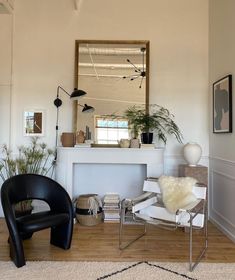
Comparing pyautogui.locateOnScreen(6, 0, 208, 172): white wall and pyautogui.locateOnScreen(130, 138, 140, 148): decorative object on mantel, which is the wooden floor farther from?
pyautogui.locateOnScreen(6, 0, 208, 172): white wall

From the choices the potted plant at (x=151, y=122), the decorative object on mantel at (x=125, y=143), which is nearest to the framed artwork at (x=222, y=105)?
the potted plant at (x=151, y=122)

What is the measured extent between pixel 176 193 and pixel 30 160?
7.13 ft

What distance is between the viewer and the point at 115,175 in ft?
14.1

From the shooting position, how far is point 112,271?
8.07 ft

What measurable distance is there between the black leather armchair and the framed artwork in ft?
7.03

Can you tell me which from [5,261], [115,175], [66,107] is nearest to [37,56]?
[66,107]

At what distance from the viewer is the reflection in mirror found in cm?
415

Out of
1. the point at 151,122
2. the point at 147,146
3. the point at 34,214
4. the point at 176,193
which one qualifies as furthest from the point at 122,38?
the point at 34,214

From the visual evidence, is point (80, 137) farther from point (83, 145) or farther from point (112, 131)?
point (112, 131)

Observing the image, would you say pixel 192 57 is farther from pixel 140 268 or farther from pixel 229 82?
pixel 140 268

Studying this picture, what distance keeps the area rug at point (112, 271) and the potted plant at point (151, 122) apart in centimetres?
184

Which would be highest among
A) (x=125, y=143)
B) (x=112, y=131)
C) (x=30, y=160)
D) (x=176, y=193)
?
(x=112, y=131)

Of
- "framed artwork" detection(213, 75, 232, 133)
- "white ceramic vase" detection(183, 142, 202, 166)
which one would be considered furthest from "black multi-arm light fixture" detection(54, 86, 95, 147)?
"framed artwork" detection(213, 75, 232, 133)

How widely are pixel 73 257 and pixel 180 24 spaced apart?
11.7 ft
